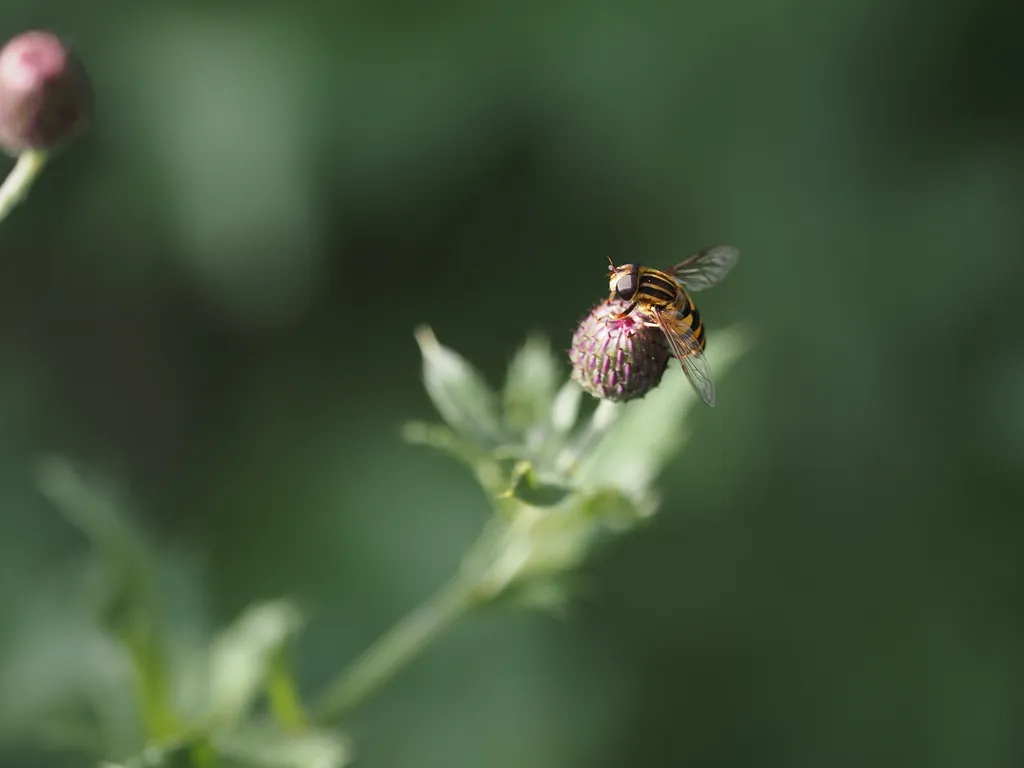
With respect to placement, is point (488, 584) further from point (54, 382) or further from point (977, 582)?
point (54, 382)

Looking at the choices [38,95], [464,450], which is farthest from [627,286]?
[38,95]

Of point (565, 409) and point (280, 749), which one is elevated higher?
point (565, 409)

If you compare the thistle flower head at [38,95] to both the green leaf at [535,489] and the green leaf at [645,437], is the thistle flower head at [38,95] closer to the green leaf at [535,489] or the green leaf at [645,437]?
the green leaf at [535,489]

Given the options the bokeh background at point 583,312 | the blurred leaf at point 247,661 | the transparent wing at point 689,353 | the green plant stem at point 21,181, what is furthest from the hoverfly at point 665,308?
the bokeh background at point 583,312

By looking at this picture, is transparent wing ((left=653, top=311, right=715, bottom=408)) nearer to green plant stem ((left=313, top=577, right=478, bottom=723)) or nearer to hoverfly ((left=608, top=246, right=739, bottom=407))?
hoverfly ((left=608, top=246, right=739, bottom=407))

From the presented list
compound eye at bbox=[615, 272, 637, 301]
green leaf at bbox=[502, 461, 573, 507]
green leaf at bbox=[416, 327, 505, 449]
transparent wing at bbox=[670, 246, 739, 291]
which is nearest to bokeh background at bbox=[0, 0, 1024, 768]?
transparent wing at bbox=[670, 246, 739, 291]

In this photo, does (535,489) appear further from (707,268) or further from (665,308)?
(707,268)
